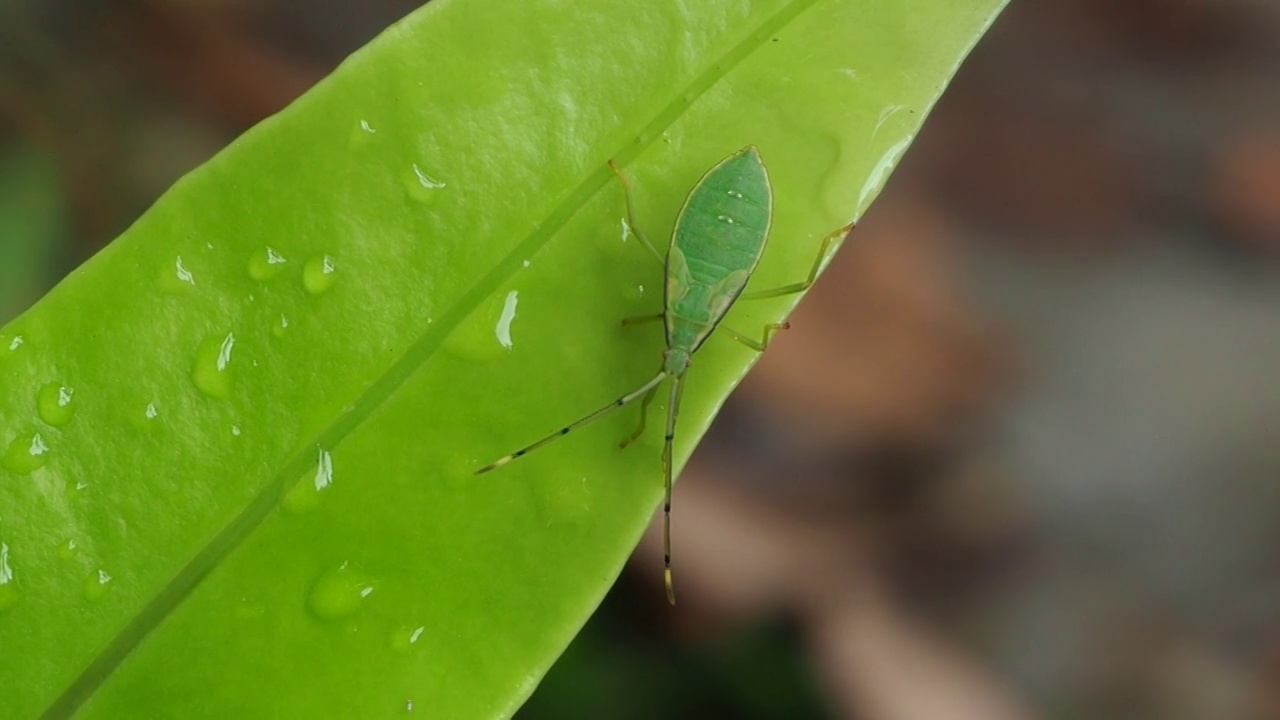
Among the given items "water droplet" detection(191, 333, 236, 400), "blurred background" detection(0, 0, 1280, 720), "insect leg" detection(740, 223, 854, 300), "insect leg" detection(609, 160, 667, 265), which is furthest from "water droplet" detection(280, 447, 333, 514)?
"blurred background" detection(0, 0, 1280, 720)

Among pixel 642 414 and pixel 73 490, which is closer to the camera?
pixel 73 490

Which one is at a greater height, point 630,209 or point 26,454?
point 630,209

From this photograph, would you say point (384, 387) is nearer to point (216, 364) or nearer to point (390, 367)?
point (390, 367)

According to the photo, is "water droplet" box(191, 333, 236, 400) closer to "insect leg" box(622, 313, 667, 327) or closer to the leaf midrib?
the leaf midrib

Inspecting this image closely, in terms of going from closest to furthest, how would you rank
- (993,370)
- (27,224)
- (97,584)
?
(97,584)
(27,224)
(993,370)

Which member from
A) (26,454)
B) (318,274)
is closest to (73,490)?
(26,454)
